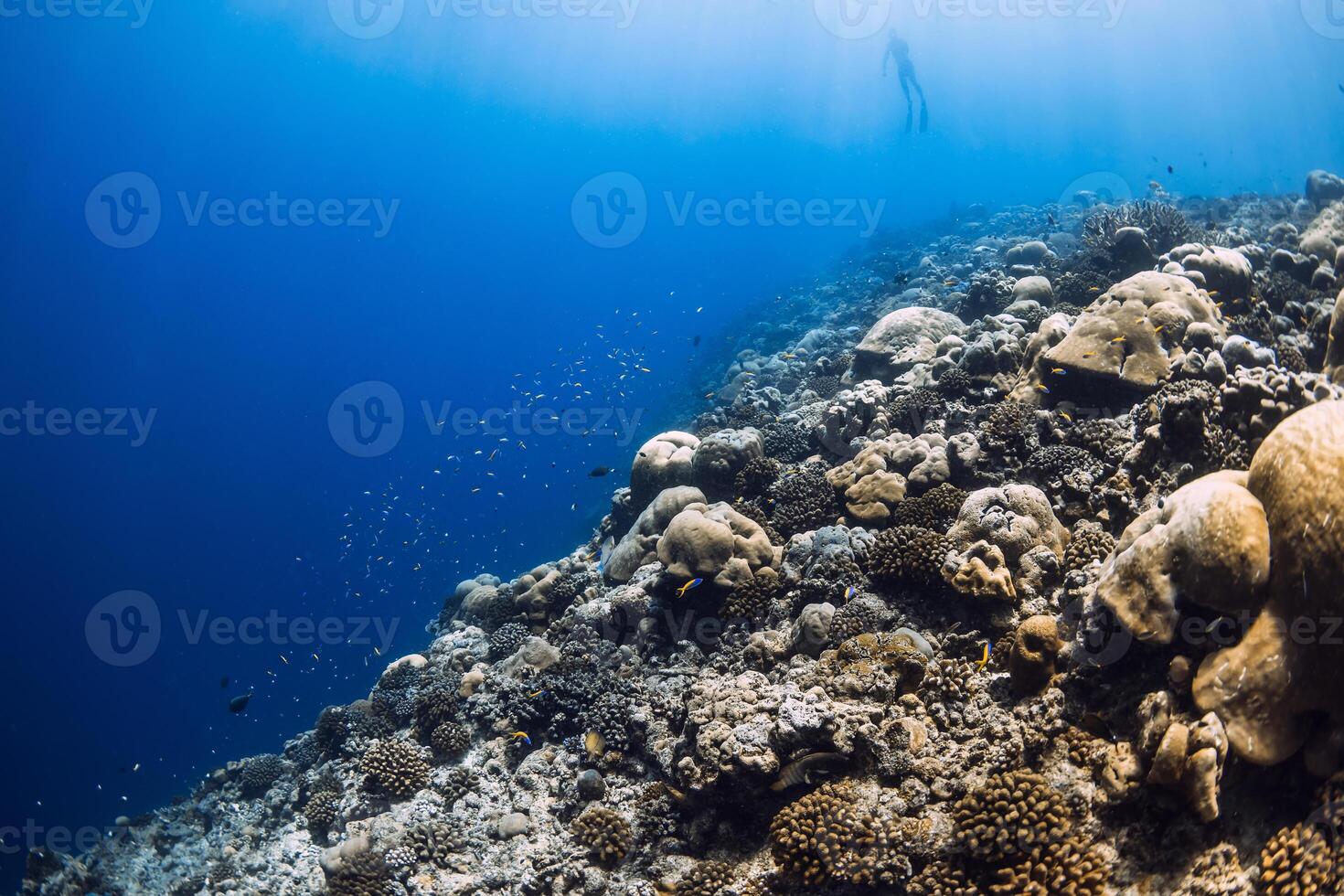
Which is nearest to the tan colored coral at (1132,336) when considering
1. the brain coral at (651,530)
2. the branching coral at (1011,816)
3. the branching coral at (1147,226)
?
the brain coral at (651,530)

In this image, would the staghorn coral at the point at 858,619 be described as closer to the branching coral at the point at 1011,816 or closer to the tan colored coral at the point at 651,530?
the branching coral at the point at 1011,816

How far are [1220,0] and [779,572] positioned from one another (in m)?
231

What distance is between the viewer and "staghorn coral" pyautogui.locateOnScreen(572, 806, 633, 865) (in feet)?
22.5

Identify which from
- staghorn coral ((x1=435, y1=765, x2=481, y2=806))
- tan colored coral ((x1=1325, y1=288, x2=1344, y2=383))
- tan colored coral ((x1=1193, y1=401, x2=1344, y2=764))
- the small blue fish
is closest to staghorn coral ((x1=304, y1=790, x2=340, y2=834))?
staghorn coral ((x1=435, y1=765, x2=481, y2=806))

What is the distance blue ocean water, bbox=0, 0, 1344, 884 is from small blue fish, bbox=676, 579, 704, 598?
12014 mm

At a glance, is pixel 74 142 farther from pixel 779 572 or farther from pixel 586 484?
pixel 779 572

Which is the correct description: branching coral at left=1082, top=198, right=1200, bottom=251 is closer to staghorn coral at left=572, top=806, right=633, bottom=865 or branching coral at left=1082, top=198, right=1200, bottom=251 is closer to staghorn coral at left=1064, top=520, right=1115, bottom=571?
staghorn coral at left=1064, top=520, right=1115, bottom=571

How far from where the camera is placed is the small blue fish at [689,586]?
872 centimetres

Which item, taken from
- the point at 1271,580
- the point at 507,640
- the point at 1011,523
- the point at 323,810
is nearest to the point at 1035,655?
the point at 1011,523

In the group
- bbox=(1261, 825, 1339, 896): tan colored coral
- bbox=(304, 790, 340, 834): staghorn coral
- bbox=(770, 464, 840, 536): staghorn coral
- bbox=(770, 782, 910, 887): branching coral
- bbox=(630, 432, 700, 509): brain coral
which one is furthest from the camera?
bbox=(630, 432, 700, 509): brain coral

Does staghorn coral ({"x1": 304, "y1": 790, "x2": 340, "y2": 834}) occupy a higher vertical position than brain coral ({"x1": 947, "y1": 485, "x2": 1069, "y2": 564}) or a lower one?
lower

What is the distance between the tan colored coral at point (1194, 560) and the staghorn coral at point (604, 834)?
5.37m

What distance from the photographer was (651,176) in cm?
17962

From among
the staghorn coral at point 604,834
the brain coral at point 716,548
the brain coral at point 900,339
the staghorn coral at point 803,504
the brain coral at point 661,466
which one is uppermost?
the brain coral at point 900,339
